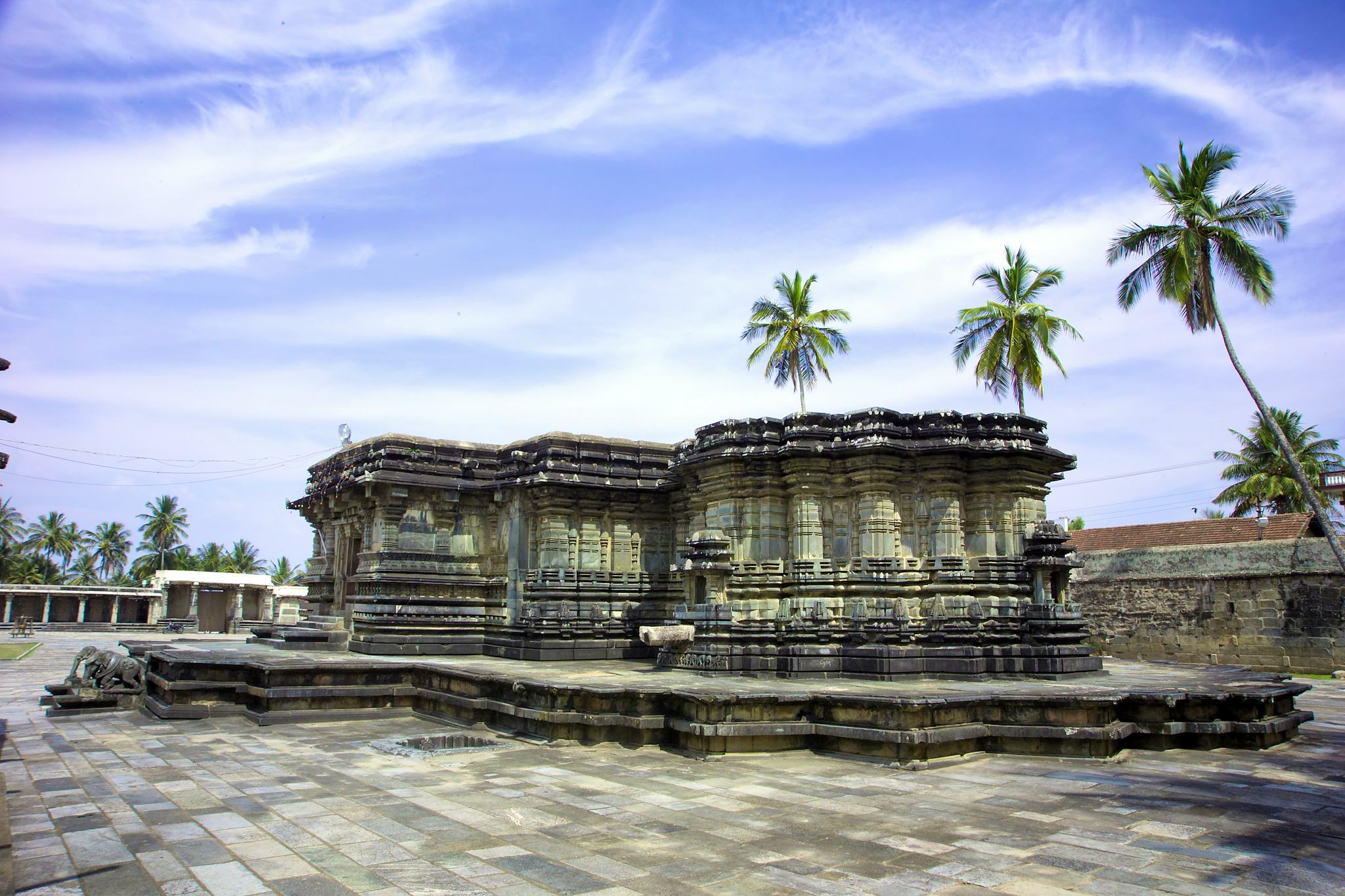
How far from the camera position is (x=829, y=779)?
28.7ft

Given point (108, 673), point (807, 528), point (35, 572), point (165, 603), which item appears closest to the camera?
point (108, 673)

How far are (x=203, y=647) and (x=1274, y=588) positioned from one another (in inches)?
1081

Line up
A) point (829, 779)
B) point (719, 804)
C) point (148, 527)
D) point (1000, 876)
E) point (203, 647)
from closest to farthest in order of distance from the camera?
point (1000, 876) < point (719, 804) < point (829, 779) < point (203, 647) < point (148, 527)

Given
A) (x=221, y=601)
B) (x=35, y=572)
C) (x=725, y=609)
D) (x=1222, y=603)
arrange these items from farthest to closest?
1. (x=35, y=572)
2. (x=221, y=601)
3. (x=1222, y=603)
4. (x=725, y=609)

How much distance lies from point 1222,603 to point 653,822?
23.8 metres

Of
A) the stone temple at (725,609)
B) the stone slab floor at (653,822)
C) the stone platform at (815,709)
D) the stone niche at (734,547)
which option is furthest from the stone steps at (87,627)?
the stone slab floor at (653,822)

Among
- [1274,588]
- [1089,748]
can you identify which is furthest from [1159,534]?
[1089,748]

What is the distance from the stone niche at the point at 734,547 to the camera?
575 inches

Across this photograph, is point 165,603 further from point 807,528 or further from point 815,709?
point 815,709

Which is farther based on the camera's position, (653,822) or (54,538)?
(54,538)

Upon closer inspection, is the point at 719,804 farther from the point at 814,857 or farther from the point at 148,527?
the point at 148,527

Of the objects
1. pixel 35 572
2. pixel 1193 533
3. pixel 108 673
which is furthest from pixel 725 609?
pixel 35 572

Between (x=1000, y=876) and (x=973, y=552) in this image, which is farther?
(x=973, y=552)

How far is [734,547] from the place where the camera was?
655 inches
